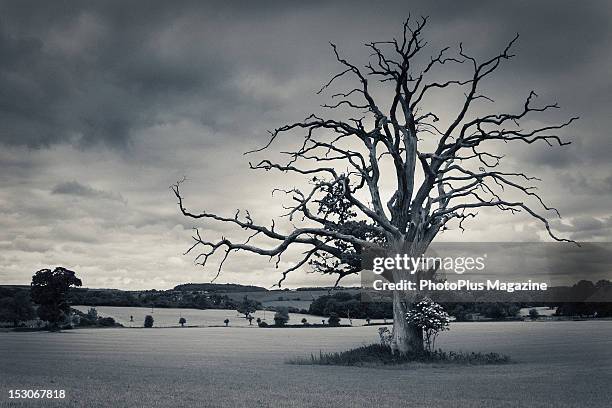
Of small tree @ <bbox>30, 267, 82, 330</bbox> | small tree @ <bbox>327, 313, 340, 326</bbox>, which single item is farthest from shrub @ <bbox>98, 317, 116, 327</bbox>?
small tree @ <bbox>327, 313, 340, 326</bbox>

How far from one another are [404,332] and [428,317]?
1.91m

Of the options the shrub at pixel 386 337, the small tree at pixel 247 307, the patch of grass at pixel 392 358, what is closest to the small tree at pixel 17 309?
the small tree at pixel 247 307

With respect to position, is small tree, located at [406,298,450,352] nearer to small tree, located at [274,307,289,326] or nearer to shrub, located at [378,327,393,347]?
shrub, located at [378,327,393,347]

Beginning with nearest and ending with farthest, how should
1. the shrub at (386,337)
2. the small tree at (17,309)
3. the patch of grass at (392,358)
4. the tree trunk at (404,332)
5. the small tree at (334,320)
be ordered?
1. the patch of grass at (392,358)
2. the tree trunk at (404,332)
3. the shrub at (386,337)
4. the small tree at (17,309)
5. the small tree at (334,320)

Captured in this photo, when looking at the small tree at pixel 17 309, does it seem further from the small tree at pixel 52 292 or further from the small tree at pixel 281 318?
the small tree at pixel 281 318

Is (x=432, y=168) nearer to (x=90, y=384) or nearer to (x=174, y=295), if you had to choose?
(x=90, y=384)

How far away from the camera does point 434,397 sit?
23.0 m

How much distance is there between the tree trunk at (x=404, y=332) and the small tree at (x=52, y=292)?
290 ft

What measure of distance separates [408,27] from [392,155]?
7.89m

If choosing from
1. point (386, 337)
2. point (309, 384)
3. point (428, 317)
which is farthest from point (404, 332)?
point (309, 384)

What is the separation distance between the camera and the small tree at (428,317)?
39.3 m

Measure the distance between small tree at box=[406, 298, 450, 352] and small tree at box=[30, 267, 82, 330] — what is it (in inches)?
3530

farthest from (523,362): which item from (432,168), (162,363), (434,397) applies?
(162,363)

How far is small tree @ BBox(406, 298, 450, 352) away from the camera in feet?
129
